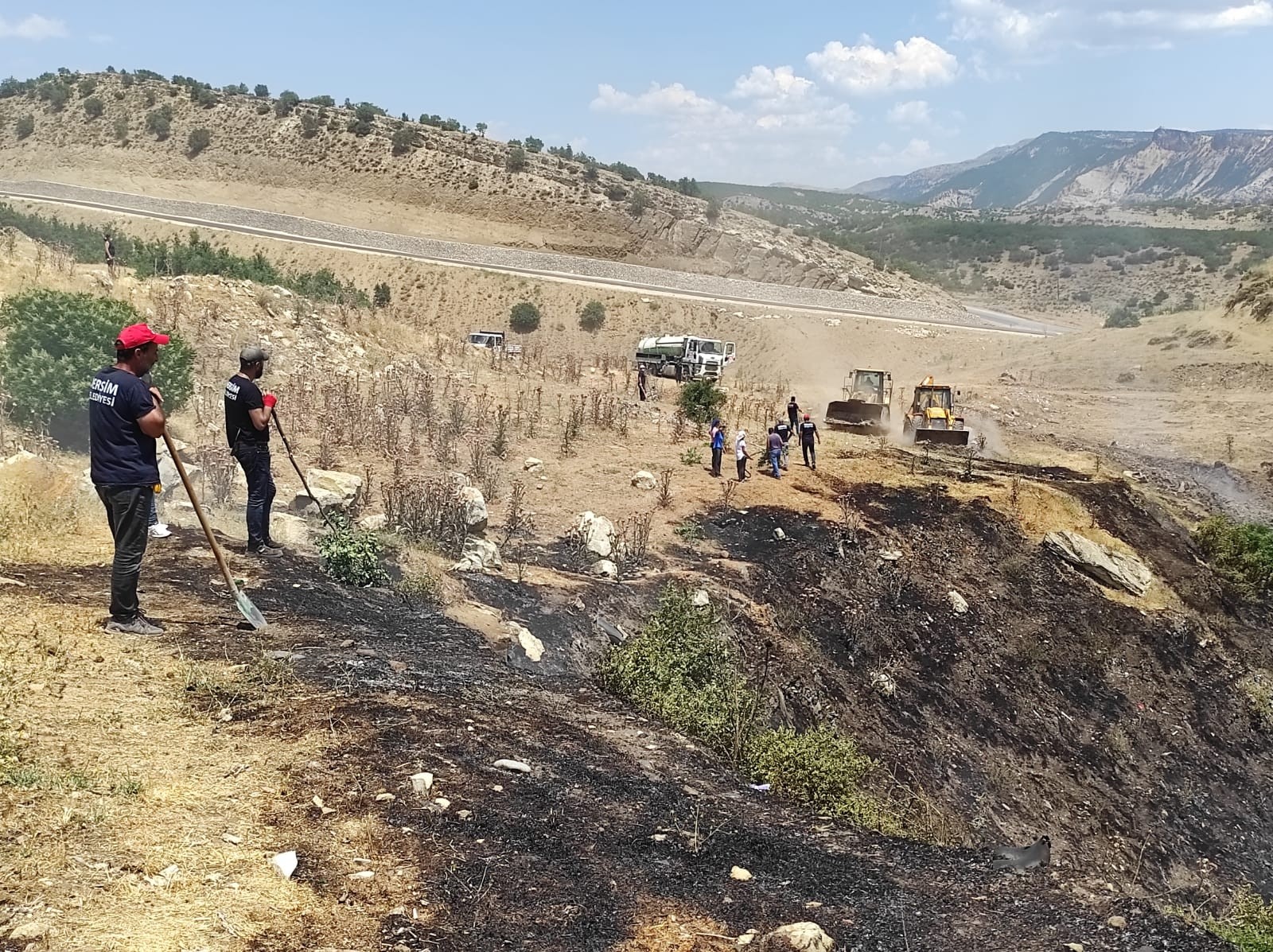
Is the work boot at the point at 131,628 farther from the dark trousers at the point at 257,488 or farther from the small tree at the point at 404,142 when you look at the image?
the small tree at the point at 404,142

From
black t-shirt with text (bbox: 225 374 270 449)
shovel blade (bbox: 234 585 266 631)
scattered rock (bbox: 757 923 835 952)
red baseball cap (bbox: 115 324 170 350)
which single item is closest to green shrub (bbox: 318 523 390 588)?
black t-shirt with text (bbox: 225 374 270 449)

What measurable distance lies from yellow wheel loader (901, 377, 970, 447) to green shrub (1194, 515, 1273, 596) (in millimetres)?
5505

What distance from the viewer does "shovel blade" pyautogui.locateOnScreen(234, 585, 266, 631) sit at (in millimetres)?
6133

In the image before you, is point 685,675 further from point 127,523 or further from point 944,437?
point 944,437

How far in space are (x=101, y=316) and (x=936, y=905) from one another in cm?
1176

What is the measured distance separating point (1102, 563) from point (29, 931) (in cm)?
1482

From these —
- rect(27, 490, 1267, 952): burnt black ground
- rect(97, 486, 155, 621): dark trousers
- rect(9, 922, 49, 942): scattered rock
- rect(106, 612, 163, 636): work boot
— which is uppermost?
rect(97, 486, 155, 621): dark trousers

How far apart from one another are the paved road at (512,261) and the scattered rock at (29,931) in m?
40.8

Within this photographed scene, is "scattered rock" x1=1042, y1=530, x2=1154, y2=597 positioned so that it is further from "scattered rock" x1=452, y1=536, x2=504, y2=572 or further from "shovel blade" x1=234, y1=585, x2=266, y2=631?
"shovel blade" x1=234, y1=585, x2=266, y2=631

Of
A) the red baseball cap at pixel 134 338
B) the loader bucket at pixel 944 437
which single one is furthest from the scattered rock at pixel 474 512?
the loader bucket at pixel 944 437

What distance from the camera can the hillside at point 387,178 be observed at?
50.4 m

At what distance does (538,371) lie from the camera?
2322 centimetres

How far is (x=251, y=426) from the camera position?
7.46 meters

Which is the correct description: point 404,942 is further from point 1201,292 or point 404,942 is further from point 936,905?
point 1201,292
